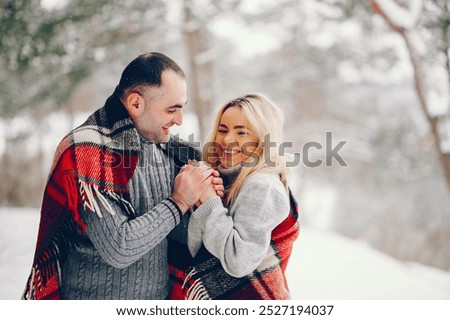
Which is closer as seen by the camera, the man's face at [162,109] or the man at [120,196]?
the man at [120,196]

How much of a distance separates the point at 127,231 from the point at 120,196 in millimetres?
153

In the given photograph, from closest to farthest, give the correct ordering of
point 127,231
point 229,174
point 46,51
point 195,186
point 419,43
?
point 127,231 < point 195,186 < point 229,174 < point 46,51 < point 419,43

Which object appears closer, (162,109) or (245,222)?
(245,222)

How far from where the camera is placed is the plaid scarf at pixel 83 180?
5.74ft

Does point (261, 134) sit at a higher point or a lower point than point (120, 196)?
higher

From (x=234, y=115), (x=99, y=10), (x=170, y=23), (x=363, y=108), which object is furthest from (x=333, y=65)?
(x=99, y=10)

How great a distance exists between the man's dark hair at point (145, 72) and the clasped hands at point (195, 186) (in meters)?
0.38

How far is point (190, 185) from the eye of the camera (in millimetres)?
→ 1796

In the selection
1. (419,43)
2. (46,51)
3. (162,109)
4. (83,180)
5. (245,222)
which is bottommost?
(245,222)

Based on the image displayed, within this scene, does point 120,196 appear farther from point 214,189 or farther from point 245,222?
point 245,222

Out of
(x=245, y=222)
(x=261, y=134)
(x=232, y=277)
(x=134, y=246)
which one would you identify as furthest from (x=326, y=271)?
(x=134, y=246)

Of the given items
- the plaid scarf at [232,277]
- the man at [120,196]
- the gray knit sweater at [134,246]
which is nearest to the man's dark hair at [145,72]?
the man at [120,196]

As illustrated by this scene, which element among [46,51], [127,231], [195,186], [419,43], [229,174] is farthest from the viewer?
[419,43]

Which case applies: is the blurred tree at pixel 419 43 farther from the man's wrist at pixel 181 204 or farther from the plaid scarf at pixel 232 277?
the man's wrist at pixel 181 204
